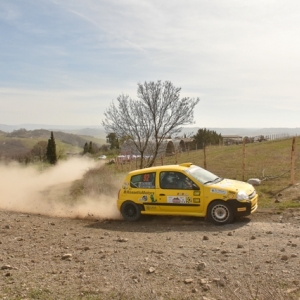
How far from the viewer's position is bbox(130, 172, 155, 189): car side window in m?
11.3

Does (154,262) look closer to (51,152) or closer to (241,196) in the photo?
(241,196)

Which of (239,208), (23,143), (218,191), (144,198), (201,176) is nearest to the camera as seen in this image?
(239,208)

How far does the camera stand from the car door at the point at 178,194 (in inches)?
418

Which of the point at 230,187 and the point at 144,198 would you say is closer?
the point at 230,187

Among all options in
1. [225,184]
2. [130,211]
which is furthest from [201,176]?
[130,211]

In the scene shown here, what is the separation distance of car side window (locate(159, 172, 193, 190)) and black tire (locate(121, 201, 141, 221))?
108 cm

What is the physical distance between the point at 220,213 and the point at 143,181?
2566 millimetres

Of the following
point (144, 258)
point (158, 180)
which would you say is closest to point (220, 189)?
point (158, 180)

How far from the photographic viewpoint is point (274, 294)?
15.9ft

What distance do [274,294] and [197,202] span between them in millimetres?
5727

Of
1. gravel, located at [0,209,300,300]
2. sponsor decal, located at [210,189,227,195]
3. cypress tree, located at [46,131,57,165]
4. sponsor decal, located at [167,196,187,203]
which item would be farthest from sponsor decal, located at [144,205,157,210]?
cypress tree, located at [46,131,57,165]

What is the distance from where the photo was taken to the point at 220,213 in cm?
1023

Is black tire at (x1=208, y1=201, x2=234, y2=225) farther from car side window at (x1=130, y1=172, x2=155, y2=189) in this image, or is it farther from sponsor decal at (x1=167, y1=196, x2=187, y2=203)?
car side window at (x1=130, y1=172, x2=155, y2=189)

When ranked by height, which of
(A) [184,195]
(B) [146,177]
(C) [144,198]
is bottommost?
(C) [144,198]
